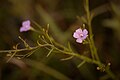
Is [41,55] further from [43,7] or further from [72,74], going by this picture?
[43,7]

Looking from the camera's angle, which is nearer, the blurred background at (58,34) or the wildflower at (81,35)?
the wildflower at (81,35)

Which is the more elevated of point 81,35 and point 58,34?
point 81,35

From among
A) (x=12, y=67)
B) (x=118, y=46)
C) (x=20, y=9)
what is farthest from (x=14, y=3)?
(x=118, y=46)

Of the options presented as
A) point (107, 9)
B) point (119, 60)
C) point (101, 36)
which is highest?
point (107, 9)

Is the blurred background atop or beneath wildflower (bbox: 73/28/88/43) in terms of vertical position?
beneath

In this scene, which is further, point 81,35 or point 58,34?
point 58,34

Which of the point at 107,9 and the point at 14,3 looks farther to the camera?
the point at 14,3

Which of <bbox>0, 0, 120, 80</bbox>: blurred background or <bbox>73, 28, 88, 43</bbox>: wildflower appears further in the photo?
<bbox>0, 0, 120, 80</bbox>: blurred background

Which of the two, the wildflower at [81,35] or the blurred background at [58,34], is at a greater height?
the wildflower at [81,35]
